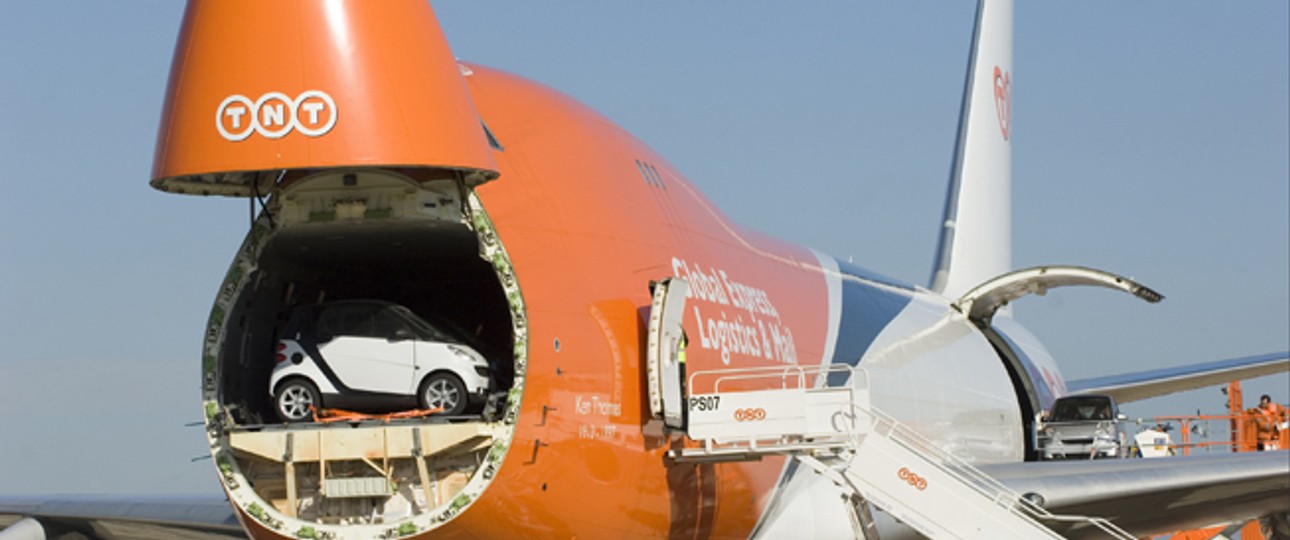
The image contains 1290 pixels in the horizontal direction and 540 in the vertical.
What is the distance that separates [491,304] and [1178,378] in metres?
16.8

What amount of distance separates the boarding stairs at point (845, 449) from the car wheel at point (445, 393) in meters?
1.81

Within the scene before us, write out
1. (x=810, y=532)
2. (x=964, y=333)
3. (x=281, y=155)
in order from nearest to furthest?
(x=281, y=155) < (x=810, y=532) < (x=964, y=333)

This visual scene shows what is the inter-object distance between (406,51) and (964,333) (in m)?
18.2

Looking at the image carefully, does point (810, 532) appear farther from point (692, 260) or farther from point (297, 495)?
point (297, 495)

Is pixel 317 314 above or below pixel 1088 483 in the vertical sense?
above

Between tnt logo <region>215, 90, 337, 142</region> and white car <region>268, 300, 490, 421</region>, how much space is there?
303 centimetres

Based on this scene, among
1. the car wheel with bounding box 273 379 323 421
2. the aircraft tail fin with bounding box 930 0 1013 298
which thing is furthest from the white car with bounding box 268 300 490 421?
the aircraft tail fin with bounding box 930 0 1013 298

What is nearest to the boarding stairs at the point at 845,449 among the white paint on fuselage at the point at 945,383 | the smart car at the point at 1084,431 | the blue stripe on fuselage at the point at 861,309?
the blue stripe on fuselage at the point at 861,309

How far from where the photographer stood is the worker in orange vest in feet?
121

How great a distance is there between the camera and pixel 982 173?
1427 inches

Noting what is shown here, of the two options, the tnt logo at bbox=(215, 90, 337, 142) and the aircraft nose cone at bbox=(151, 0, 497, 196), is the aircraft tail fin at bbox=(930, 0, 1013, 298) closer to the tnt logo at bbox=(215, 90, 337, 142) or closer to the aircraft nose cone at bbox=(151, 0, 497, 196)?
the aircraft nose cone at bbox=(151, 0, 497, 196)

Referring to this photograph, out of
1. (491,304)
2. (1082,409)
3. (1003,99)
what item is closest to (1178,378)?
(1082,409)

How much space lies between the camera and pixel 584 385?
1312cm

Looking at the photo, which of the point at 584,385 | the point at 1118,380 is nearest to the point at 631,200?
the point at 584,385
